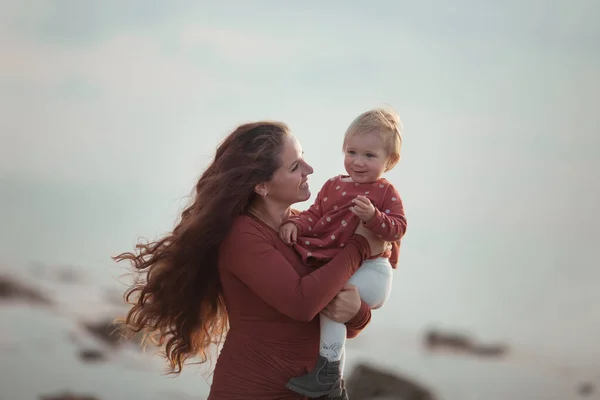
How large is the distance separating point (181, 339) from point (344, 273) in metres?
0.86

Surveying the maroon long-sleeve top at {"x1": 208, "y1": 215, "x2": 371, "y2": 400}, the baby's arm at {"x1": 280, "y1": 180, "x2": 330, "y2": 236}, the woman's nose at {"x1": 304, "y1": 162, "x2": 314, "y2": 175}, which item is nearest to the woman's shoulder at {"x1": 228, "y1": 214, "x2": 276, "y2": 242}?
the maroon long-sleeve top at {"x1": 208, "y1": 215, "x2": 371, "y2": 400}

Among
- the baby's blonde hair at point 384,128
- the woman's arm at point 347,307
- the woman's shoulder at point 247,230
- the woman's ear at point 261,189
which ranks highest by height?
the baby's blonde hair at point 384,128

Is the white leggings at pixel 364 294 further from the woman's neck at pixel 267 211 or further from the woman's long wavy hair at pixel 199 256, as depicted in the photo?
the woman's long wavy hair at pixel 199 256

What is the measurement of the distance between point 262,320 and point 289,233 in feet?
1.09

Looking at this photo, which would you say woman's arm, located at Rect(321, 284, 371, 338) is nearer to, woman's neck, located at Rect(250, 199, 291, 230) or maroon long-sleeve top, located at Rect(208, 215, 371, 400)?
maroon long-sleeve top, located at Rect(208, 215, 371, 400)

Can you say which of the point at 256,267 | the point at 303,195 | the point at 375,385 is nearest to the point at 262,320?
the point at 256,267

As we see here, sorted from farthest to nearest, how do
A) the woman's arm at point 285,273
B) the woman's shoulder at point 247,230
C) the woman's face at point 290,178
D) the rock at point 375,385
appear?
the rock at point 375,385
the woman's face at point 290,178
the woman's shoulder at point 247,230
the woman's arm at point 285,273

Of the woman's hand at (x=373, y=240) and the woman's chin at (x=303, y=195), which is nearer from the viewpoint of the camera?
the woman's hand at (x=373, y=240)

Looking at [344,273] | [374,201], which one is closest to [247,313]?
[344,273]

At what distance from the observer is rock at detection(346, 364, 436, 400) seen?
641cm

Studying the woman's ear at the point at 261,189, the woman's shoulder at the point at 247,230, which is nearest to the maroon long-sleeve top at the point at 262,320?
the woman's shoulder at the point at 247,230

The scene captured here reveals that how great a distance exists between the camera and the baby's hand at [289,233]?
290cm

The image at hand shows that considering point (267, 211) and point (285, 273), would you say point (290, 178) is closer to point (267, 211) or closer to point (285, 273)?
point (267, 211)

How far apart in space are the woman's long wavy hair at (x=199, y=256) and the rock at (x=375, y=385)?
3319mm
